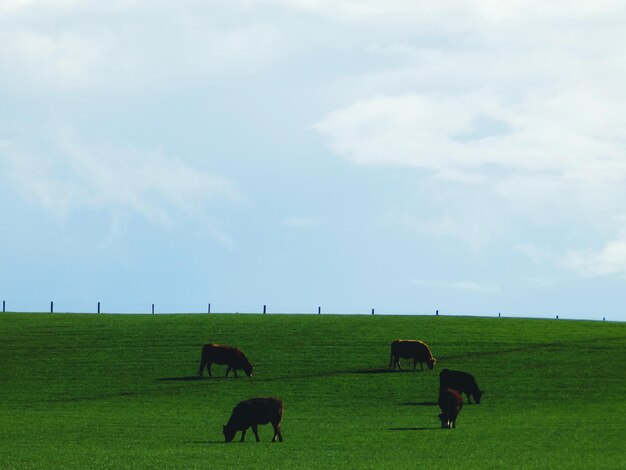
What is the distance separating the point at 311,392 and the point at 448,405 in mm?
14140

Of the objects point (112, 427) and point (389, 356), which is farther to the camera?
point (389, 356)

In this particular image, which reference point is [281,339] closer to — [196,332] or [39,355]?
[196,332]

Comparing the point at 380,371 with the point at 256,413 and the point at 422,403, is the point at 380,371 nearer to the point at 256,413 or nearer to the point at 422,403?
the point at 422,403

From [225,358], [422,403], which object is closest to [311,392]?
[422,403]

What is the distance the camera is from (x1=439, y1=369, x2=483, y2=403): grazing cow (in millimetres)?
44125

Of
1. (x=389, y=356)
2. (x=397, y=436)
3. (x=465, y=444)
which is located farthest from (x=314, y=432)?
(x=389, y=356)

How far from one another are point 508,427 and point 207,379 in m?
20.6

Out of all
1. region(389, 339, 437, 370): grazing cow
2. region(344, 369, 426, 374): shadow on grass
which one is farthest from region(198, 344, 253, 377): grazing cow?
region(389, 339, 437, 370): grazing cow

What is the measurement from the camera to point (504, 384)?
50500 mm

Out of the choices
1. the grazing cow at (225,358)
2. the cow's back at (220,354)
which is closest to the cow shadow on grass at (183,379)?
the grazing cow at (225,358)

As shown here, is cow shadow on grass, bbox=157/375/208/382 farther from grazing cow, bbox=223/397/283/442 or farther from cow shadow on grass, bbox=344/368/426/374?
grazing cow, bbox=223/397/283/442

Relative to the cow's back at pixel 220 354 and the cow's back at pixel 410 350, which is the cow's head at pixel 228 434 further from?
the cow's back at pixel 410 350

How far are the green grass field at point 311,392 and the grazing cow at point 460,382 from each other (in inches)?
26.6

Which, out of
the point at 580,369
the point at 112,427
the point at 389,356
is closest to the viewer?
the point at 112,427
